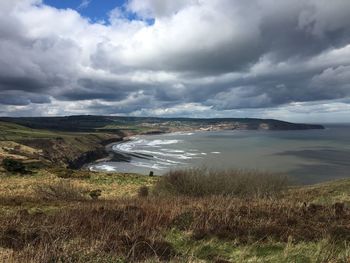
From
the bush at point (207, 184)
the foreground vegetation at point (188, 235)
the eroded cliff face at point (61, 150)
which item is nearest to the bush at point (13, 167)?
the bush at point (207, 184)

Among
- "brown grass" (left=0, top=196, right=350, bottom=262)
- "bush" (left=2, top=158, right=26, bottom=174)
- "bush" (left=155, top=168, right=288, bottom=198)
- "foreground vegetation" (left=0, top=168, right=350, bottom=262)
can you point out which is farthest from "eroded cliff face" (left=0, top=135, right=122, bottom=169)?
"foreground vegetation" (left=0, top=168, right=350, bottom=262)

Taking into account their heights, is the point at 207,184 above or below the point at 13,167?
above

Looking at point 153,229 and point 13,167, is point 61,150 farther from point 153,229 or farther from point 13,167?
point 153,229

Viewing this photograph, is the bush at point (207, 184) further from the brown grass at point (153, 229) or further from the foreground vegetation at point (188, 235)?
the brown grass at point (153, 229)

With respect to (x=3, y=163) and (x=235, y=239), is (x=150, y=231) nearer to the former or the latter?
(x=235, y=239)

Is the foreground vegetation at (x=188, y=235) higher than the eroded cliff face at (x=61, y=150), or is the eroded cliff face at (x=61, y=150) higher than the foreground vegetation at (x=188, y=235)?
the foreground vegetation at (x=188, y=235)

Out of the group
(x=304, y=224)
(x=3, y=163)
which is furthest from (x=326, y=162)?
(x=304, y=224)

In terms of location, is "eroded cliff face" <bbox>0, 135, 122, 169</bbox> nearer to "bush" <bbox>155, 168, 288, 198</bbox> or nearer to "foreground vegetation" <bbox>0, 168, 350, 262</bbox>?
"bush" <bbox>155, 168, 288, 198</bbox>

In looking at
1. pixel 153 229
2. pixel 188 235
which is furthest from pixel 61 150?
pixel 188 235
